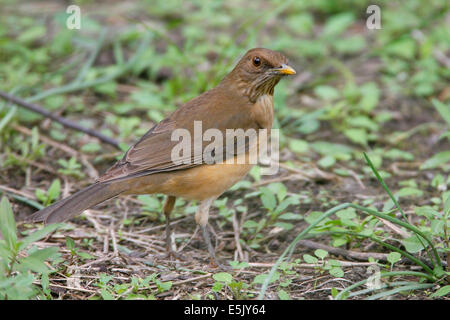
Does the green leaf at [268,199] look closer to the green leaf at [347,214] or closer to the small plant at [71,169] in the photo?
the green leaf at [347,214]

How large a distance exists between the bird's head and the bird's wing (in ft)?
0.72

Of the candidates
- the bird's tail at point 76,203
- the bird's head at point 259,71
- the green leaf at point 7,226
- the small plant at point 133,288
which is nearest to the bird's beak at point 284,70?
the bird's head at point 259,71

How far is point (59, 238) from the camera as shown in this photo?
16.5 feet

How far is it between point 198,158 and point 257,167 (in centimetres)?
131

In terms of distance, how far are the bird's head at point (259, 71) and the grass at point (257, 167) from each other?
923 millimetres

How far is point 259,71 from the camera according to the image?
543 centimetres

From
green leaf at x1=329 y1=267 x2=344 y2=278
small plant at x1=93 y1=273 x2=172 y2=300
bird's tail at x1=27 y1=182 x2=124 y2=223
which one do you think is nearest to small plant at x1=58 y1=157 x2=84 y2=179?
bird's tail at x1=27 y1=182 x2=124 y2=223

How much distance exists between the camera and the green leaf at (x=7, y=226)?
3.75m

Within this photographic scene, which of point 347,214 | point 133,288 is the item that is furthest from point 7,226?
point 347,214

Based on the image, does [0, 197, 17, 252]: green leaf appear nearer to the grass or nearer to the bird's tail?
the grass

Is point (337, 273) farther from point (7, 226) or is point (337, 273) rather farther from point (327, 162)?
point (7, 226)

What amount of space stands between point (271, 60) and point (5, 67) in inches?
150

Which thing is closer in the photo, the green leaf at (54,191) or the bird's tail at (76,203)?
the bird's tail at (76,203)

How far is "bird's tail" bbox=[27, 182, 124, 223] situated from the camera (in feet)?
14.6
